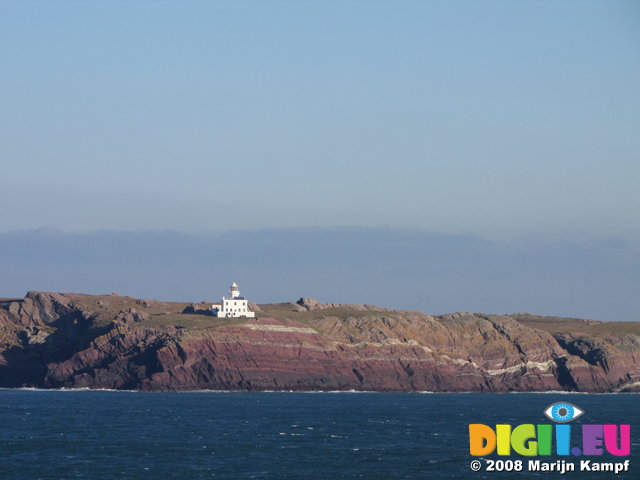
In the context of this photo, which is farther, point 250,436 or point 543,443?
point 250,436

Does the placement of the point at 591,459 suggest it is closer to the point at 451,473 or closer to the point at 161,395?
the point at 451,473

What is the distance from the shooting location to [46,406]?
158 metres

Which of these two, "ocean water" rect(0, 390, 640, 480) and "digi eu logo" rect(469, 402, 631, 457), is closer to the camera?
"ocean water" rect(0, 390, 640, 480)

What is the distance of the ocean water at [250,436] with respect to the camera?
85562 mm

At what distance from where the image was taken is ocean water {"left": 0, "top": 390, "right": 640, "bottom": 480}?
281ft

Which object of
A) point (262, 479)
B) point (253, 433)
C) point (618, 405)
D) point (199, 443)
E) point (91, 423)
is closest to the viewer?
point (262, 479)

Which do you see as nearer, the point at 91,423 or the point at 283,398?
the point at 91,423

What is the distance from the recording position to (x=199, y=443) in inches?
4149

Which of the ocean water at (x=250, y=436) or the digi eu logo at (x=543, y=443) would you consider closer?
the ocean water at (x=250, y=436)

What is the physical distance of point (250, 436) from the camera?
113m

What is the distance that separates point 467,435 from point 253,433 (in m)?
24.4

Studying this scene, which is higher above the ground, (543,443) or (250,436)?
(543,443)

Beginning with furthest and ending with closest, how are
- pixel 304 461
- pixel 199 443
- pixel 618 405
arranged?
pixel 618 405
pixel 199 443
pixel 304 461

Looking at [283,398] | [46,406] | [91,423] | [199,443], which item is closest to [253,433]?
[199,443]
